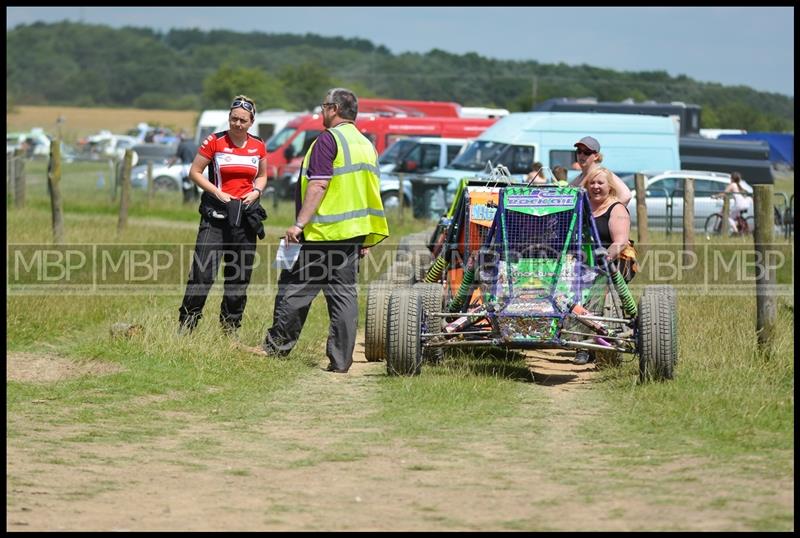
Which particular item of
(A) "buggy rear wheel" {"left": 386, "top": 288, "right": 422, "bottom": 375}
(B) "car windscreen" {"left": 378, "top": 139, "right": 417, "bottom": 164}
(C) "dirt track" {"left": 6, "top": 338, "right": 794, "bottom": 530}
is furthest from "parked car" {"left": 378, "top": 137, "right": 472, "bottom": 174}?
(C) "dirt track" {"left": 6, "top": 338, "right": 794, "bottom": 530}

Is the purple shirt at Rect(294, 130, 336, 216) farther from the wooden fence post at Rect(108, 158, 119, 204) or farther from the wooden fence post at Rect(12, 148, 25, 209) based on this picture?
the wooden fence post at Rect(108, 158, 119, 204)

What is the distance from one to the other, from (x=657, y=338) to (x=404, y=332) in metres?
1.71

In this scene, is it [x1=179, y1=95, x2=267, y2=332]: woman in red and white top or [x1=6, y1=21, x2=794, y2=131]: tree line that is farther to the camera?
[x1=6, y1=21, x2=794, y2=131]: tree line

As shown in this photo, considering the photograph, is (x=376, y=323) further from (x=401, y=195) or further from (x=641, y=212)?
(x=401, y=195)

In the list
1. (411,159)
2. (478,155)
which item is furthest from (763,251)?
(411,159)

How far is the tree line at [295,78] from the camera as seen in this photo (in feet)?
257

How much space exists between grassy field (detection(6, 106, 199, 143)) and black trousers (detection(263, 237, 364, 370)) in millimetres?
72245

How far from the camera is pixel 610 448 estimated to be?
7691 millimetres

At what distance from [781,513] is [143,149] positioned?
41.2 meters

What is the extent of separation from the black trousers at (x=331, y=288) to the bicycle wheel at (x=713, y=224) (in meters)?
17.5

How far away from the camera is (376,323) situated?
35.3 feet

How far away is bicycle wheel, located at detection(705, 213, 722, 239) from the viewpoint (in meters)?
27.2

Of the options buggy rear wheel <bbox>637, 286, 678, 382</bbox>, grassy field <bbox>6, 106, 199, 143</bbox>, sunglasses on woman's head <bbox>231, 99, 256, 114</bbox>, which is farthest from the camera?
grassy field <bbox>6, 106, 199, 143</bbox>

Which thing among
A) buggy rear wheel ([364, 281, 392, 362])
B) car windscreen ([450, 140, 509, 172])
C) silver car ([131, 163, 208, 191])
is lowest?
buggy rear wheel ([364, 281, 392, 362])
